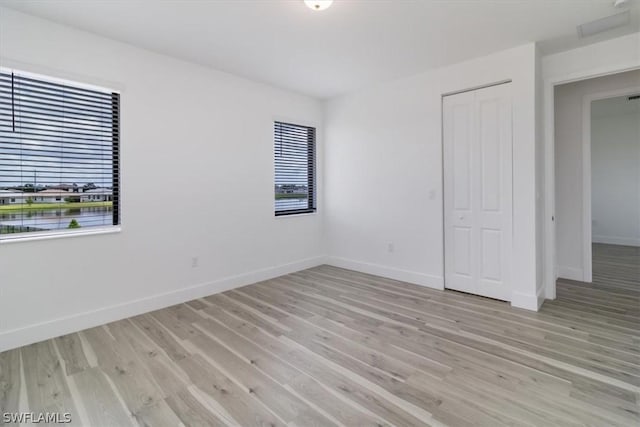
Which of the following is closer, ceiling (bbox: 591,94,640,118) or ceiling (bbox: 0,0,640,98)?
ceiling (bbox: 0,0,640,98)

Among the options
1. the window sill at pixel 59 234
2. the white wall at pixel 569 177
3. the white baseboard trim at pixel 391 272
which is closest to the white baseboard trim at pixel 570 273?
the white wall at pixel 569 177

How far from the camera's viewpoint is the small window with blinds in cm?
475

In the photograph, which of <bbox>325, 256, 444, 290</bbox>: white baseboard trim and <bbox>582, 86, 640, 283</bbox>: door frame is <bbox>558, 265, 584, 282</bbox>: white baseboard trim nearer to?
<bbox>582, 86, 640, 283</bbox>: door frame

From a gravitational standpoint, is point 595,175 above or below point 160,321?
above

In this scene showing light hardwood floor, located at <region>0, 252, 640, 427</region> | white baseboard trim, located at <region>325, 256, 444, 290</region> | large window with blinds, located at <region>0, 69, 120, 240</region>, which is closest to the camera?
light hardwood floor, located at <region>0, 252, 640, 427</region>

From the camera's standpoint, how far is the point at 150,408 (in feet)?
6.06

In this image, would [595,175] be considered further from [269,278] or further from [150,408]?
[150,408]

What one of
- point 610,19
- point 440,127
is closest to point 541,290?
point 440,127

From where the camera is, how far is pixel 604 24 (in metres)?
2.81

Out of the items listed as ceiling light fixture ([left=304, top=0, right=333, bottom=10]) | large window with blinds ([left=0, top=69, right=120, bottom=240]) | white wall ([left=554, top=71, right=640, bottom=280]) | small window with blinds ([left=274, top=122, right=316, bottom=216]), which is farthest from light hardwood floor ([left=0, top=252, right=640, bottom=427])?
ceiling light fixture ([left=304, top=0, right=333, bottom=10])

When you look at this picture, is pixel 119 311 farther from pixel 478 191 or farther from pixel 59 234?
pixel 478 191

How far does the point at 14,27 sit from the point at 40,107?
632 millimetres

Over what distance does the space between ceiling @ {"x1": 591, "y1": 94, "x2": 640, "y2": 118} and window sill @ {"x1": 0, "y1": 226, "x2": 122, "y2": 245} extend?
7.37m

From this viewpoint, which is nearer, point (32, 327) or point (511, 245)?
point (32, 327)
